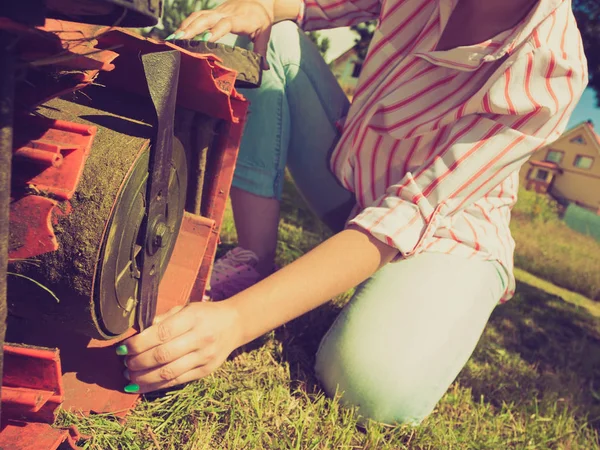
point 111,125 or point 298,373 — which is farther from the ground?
point 111,125

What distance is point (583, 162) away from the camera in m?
23.8

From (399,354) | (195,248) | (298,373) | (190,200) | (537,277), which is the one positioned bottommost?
(537,277)

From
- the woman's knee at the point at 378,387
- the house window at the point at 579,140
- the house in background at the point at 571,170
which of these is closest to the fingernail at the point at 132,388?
the woman's knee at the point at 378,387

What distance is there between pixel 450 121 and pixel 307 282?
66 centimetres

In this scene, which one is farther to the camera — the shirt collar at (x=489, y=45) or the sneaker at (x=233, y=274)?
the sneaker at (x=233, y=274)

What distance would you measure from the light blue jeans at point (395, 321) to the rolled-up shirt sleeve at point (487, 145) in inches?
A: 11.4

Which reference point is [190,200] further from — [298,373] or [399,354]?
[399,354]

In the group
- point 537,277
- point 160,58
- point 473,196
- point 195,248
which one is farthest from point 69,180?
point 537,277

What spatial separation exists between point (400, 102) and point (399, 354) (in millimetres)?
804

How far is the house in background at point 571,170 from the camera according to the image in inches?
907

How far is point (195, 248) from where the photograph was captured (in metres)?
1.45

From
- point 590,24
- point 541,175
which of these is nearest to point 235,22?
point 590,24

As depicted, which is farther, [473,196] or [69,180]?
[473,196]

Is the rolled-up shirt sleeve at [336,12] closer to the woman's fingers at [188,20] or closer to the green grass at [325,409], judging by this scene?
the woman's fingers at [188,20]
